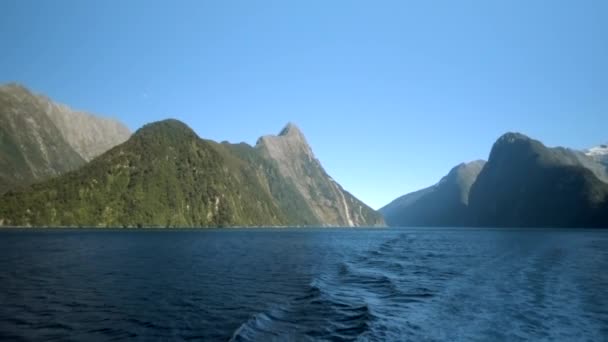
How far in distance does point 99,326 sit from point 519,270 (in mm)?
49388

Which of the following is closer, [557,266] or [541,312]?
[541,312]

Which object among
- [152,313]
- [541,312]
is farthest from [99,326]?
[541,312]

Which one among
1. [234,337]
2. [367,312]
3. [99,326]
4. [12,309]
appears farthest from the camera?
[367,312]

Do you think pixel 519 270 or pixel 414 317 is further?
pixel 519 270

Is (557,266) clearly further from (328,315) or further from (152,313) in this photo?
(152,313)

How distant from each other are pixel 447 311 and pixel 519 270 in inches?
1203

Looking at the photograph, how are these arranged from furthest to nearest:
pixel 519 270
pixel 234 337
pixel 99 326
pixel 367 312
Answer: pixel 519 270, pixel 367 312, pixel 99 326, pixel 234 337

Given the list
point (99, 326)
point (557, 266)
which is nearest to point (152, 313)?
point (99, 326)

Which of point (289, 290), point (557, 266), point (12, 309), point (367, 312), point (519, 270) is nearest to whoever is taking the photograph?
point (12, 309)

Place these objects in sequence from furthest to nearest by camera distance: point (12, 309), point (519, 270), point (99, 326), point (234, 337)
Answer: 1. point (519, 270)
2. point (12, 309)
3. point (99, 326)
4. point (234, 337)

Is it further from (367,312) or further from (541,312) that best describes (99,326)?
(541,312)

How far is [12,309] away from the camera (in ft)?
87.8

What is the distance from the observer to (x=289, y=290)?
37.6 meters

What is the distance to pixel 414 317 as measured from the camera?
27.5 meters
